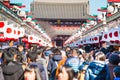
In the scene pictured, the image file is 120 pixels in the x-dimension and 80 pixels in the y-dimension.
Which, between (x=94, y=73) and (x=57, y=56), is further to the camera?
(x=57, y=56)

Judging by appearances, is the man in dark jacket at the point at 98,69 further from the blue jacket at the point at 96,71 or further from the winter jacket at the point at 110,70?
the winter jacket at the point at 110,70

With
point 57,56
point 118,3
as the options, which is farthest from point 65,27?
point 57,56

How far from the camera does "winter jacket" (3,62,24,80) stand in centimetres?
798

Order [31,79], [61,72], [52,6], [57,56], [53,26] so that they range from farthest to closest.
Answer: [52,6] → [53,26] → [57,56] → [31,79] → [61,72]

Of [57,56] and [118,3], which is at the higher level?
[118,3]

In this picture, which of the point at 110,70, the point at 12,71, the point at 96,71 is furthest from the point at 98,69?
the point at 12,71

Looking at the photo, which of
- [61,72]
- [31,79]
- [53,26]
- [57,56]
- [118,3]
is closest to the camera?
[61,72]

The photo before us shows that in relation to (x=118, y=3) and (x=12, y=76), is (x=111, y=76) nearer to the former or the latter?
(x=12, y=76)

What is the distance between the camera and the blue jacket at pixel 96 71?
8.45m

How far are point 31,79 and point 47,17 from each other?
97.6 meters

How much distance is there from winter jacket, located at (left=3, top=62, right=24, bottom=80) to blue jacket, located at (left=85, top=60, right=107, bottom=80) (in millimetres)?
1451

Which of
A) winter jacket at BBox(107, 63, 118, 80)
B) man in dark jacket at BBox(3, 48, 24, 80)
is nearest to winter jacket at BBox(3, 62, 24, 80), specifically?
man in dark jacket at BBox(3, 48, 24, 80)

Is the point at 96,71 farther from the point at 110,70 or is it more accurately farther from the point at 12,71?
the point at 12,71

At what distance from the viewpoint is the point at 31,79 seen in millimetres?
6523
